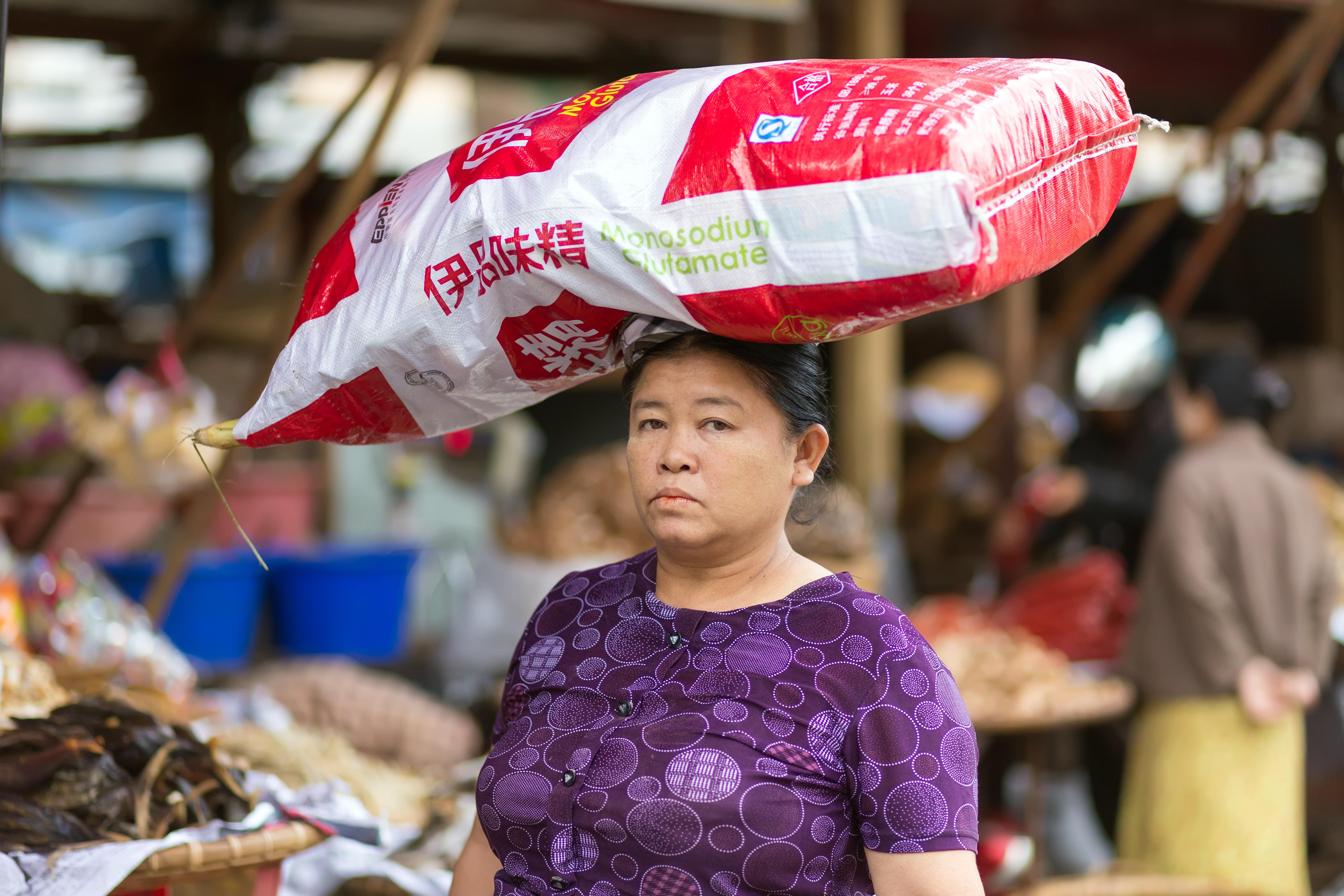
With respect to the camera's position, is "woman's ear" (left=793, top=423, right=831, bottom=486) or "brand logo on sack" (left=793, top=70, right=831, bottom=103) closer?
"brand logo on sack" (left=793, top=70, right=831, bottom=103)

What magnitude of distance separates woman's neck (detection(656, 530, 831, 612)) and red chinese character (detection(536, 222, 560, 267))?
33 cm

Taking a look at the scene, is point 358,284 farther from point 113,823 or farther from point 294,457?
point 294,457

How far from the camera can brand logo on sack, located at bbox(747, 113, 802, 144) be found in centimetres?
117

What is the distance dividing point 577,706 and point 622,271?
459 mm

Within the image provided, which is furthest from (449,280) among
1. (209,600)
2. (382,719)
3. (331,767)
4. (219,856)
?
(209,600)

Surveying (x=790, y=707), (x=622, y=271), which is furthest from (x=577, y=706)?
(x=622, y=271)

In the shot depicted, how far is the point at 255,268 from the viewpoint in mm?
5887

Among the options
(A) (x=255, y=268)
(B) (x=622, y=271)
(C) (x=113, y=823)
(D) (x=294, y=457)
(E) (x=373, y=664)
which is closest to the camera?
(B) (x=622, y=271)

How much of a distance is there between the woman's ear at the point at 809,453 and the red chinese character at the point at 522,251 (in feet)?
1.08

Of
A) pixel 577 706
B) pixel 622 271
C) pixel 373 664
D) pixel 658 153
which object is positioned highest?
pixel 658 153

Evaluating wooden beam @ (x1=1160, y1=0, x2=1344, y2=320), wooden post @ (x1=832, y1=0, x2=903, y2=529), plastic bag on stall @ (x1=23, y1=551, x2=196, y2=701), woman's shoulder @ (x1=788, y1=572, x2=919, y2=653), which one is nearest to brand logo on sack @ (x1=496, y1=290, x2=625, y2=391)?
woman's shoulder @ (x1=788, y1=572, x2=919, y2=653)

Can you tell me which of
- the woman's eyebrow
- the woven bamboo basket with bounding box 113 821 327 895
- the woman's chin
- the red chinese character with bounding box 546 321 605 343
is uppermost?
the red chinese character with bounding box 546 321 605 343

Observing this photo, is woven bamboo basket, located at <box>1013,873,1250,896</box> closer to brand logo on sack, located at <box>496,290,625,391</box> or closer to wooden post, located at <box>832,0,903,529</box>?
wooden post, located at <box>832,0,903,529</box>

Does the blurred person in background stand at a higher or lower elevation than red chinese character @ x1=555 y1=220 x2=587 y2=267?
lower
